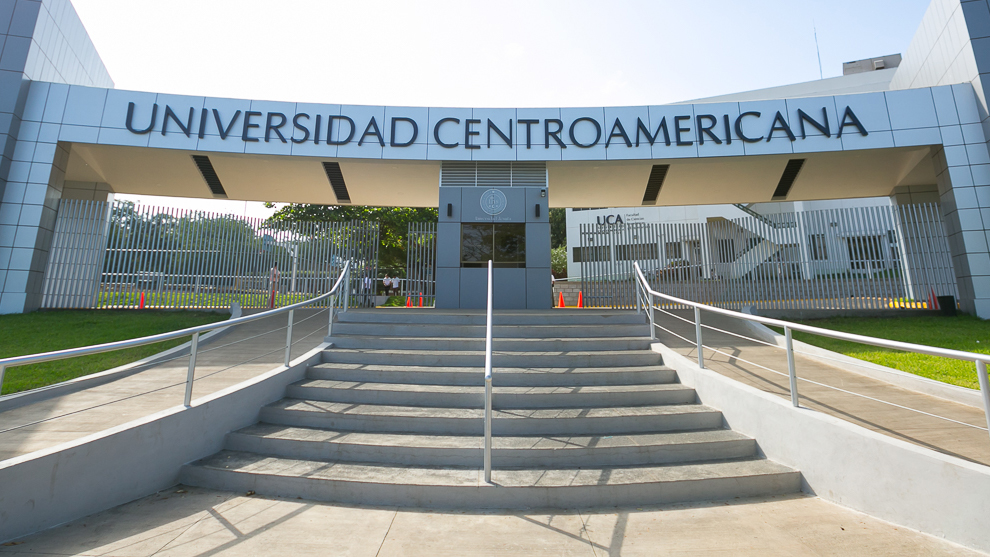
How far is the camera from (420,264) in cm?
1189

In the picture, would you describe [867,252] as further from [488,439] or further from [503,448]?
[488,439]

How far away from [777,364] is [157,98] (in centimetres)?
1435

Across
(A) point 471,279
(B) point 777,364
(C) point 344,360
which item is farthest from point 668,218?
(C) point 344,360

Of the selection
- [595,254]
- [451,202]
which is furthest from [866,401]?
[451,202]

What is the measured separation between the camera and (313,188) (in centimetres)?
1298

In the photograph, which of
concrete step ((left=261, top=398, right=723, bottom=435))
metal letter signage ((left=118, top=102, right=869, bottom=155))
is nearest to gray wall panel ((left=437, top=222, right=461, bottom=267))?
metal letter signage ((left=118, top=102, right=869, bottom=155))

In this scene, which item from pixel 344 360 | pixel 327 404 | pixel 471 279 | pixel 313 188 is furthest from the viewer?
pixel 313 188

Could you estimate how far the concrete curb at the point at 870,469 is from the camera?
281 cm

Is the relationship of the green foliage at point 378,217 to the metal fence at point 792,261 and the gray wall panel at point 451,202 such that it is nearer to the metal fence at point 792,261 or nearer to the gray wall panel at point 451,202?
the gray wall panel at point 451,202

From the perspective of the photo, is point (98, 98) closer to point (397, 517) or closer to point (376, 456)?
point (376, 456)

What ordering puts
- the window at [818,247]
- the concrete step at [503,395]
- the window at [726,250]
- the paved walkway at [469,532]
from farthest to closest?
the window at [726,250]
the window at [818,247]
the concrete step at [503,395]
the paved walkway at [469,532]

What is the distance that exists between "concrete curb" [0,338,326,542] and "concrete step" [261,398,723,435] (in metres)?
0.56

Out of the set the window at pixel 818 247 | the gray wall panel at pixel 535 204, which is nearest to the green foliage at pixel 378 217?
the gray wall panel at pixel 535 204

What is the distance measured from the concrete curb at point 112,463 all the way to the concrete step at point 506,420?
0.56 metres
